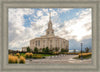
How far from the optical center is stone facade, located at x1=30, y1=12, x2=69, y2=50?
5012 mm

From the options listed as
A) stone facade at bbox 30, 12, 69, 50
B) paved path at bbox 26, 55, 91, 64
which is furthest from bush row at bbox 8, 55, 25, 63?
stone facade at bbox 30, 12, 69, 50

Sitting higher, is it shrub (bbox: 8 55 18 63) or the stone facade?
the stone facade

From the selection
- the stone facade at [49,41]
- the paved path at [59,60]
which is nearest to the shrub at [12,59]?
the paved path at [59,60]

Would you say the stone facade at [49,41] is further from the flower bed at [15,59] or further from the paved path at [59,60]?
the flower bed at [15,59]

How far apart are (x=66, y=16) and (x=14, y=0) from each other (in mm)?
2130

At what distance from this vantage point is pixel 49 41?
516cm

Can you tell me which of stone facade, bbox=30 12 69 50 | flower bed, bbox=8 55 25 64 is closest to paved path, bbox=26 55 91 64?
flower bed, bbox=8 55 25 64

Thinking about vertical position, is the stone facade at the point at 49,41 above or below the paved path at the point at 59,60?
above

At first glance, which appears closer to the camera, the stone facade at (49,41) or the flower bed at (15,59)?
the flower bed at (15,59)

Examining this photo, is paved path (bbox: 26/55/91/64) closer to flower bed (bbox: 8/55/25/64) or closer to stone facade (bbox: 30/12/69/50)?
flower bed (bbox: 8/55/25/64)

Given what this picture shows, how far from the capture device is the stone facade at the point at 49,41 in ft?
16.4

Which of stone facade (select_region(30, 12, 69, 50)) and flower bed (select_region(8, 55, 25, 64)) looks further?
stone facade (select_region(30, 12, 69, 50))

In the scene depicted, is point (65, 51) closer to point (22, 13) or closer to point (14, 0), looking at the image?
point (22, 13)

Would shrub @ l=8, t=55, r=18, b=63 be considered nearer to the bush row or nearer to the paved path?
the bush row
